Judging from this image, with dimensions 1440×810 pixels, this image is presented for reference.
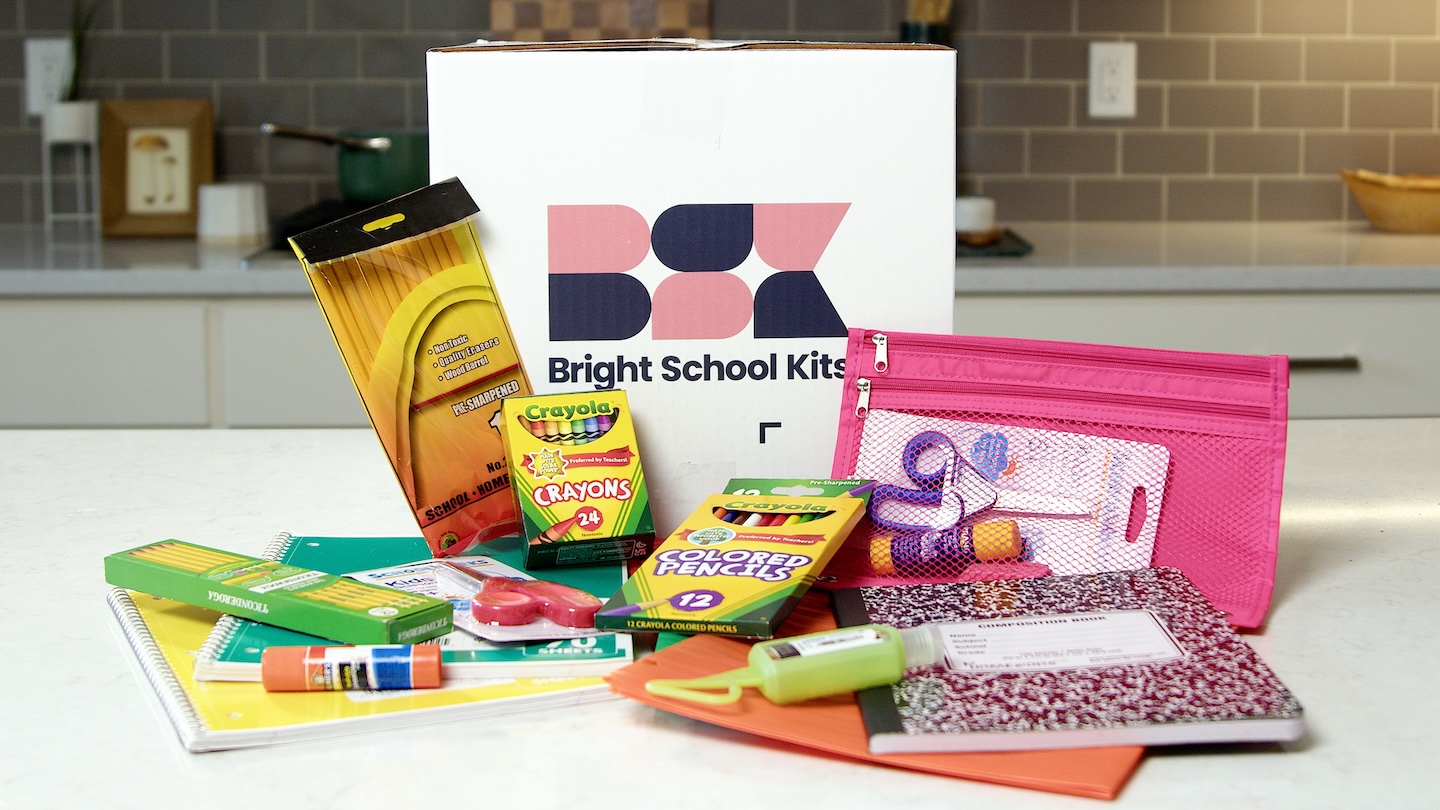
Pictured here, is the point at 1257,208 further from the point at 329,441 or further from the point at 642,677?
the point at 642,677

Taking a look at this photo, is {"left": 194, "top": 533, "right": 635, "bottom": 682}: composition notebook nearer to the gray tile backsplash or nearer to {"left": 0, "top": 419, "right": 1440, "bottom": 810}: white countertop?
{"left": 0, "top": 419, "right": 1440, "bottom": 810}: white countertop

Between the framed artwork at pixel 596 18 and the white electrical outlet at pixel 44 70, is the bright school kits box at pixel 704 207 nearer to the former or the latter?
the framed artwork at pixel 596 18

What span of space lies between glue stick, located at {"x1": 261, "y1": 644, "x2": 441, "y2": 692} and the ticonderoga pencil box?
0.08ft

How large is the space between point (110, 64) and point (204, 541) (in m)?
2.10

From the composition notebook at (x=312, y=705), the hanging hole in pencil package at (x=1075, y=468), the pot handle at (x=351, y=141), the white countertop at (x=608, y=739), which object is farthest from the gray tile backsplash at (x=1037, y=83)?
the composition notebook at (x=312, y=705)

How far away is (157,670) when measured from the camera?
617 mm

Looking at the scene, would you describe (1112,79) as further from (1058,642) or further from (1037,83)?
(1058,642)

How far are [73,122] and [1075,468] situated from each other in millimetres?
2360

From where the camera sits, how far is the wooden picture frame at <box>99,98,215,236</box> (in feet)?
8.43

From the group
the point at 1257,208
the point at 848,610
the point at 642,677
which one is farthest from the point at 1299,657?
the point at 1257,208

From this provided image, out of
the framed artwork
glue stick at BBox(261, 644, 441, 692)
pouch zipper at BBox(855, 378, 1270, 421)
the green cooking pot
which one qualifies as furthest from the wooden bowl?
glue stick at BBox(261, 644, 441, 692)

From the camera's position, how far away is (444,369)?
2.70 ft

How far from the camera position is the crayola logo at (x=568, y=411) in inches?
32.2

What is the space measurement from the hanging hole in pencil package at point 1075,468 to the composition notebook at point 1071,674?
63 millimetres
